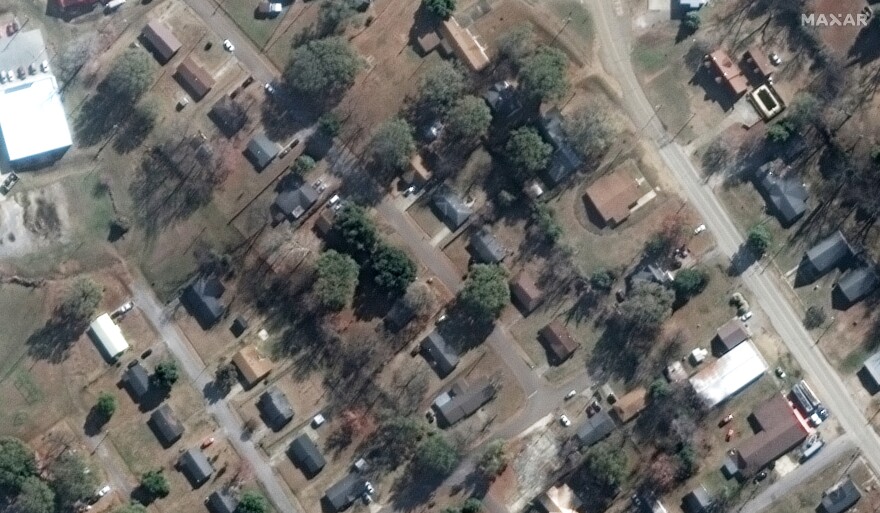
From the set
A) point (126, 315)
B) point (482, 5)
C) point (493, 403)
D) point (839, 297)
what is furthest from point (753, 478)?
point (126, 315)

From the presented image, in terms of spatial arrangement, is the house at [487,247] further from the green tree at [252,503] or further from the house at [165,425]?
the house at [165,425]

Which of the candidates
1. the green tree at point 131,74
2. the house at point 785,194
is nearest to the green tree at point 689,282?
the house at point 785,194

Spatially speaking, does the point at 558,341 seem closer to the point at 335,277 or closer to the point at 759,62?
the point at 335,277

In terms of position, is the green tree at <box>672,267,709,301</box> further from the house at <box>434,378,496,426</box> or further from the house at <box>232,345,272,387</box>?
the house at <box>232,345,272,387</box>

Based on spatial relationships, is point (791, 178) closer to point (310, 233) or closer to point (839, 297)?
point (839, 297)

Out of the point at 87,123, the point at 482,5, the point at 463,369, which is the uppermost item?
the point at 87,123

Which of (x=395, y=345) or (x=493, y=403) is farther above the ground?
(x=395, y=345)
